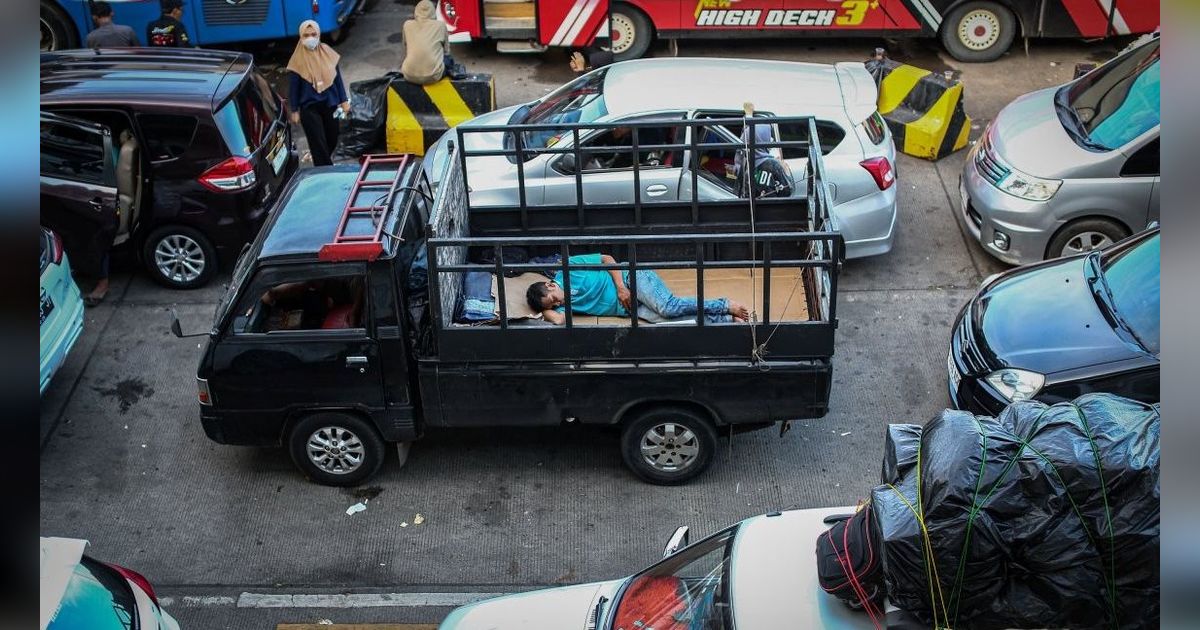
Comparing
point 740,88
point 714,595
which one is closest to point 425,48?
point 740,88

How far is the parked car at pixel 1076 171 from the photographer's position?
9406mm

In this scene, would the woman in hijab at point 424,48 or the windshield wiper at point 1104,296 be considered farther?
the woman in hijab at point 424,48

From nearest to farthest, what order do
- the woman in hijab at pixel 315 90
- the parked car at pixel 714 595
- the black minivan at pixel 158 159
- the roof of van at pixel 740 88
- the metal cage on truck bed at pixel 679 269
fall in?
the parked car at pixel 714 595 → the metal cage on truck bed at pixel 679 269 → the black minivan at pixel 158 159 → the roof of van at pixel 740 88 → the woman in hijab at pixel 315 90

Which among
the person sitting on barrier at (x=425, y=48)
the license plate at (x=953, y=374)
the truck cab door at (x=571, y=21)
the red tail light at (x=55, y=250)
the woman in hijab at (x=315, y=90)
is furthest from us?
the truck cab door at (x=571, y=21)

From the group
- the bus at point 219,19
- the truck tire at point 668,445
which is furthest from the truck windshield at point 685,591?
the bus at point 219,19

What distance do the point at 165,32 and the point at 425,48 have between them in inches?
136

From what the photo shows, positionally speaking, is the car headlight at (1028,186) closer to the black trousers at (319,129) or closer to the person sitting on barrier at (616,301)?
the person sitting on barrier at (616,301)

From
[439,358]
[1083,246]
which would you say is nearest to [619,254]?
[439,358]

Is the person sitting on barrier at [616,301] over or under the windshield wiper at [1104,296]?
over

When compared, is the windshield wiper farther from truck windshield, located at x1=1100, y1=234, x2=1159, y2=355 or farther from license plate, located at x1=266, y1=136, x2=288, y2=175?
license plate, located at x1=266, y1=136, x2=288, y2=175

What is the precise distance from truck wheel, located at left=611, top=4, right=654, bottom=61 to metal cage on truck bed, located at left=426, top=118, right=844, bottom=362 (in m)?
5.81

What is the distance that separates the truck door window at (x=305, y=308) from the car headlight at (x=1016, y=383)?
4.03 m

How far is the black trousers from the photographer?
435 inches

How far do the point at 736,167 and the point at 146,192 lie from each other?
4.88 metres
